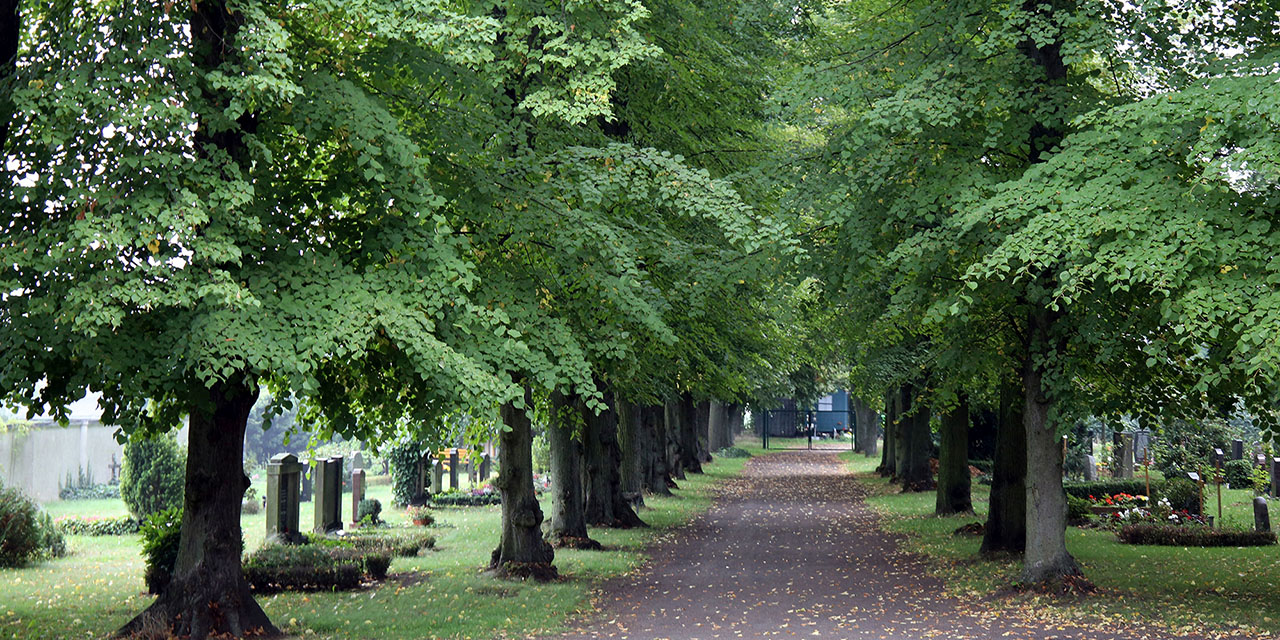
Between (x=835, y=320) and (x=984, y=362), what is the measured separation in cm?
391

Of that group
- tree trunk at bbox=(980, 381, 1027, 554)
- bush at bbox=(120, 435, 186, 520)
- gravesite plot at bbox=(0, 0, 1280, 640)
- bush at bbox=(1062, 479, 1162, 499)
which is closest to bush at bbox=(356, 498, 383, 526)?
gravesite plot at bbox=(0, 0, 1280, 640)

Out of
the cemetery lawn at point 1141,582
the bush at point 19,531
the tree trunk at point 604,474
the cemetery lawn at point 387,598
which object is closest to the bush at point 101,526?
the cemetery lawn at point 387,598

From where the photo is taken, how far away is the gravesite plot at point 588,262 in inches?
349

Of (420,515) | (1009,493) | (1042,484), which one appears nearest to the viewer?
(1042,484)

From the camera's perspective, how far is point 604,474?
71.2 ft

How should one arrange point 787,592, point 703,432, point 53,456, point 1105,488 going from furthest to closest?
point 703,432
point 53,456
point 1105,488
point 787,592

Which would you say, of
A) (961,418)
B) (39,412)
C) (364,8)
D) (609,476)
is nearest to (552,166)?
(364,8)

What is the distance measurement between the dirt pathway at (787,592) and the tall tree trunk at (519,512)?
1092 millimetres

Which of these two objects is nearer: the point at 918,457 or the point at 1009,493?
the point at 1009,493

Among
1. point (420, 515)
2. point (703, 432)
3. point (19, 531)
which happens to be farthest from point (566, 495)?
point (703, 432)

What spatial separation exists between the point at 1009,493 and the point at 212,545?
1168 cm

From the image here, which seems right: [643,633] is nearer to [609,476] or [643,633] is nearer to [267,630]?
[267,630]

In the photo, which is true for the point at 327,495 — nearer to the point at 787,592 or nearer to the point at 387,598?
the point at 387,598

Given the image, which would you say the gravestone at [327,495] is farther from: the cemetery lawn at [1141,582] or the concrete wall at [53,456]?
the cemetery lawn at [1141,582]
